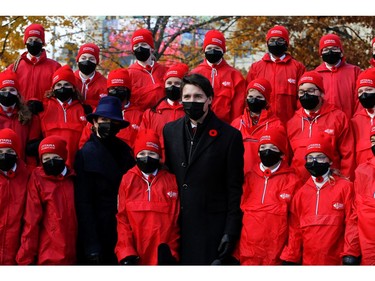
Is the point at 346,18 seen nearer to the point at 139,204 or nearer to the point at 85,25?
the point at 85,25

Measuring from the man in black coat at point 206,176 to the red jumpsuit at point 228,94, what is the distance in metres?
2.65

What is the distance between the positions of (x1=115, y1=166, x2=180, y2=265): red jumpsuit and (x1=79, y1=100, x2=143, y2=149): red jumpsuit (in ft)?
5.20

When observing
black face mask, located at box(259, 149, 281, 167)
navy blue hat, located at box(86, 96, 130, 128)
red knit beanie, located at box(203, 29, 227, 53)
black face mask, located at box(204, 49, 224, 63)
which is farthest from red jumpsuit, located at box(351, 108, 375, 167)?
navy blue hat, located at box(86, 96, 130, 128)

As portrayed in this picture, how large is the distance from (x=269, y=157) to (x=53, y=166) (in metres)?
2.44

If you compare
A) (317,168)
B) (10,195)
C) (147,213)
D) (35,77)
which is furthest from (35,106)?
(317,168)

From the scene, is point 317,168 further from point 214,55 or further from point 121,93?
point 121,93

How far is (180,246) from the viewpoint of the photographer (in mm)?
9211

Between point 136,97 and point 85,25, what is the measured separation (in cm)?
1046

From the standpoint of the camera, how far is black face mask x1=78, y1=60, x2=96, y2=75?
39.1 ft

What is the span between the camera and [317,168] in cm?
947

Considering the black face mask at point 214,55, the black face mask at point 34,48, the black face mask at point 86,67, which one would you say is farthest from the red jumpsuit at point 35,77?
the black face mask at point 214,55

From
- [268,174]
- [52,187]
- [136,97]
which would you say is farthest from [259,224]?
[136,97]

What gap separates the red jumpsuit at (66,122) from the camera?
36.2ft

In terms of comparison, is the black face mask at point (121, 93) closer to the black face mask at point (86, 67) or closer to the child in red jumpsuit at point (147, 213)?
the black face mask at point (86, 67)
